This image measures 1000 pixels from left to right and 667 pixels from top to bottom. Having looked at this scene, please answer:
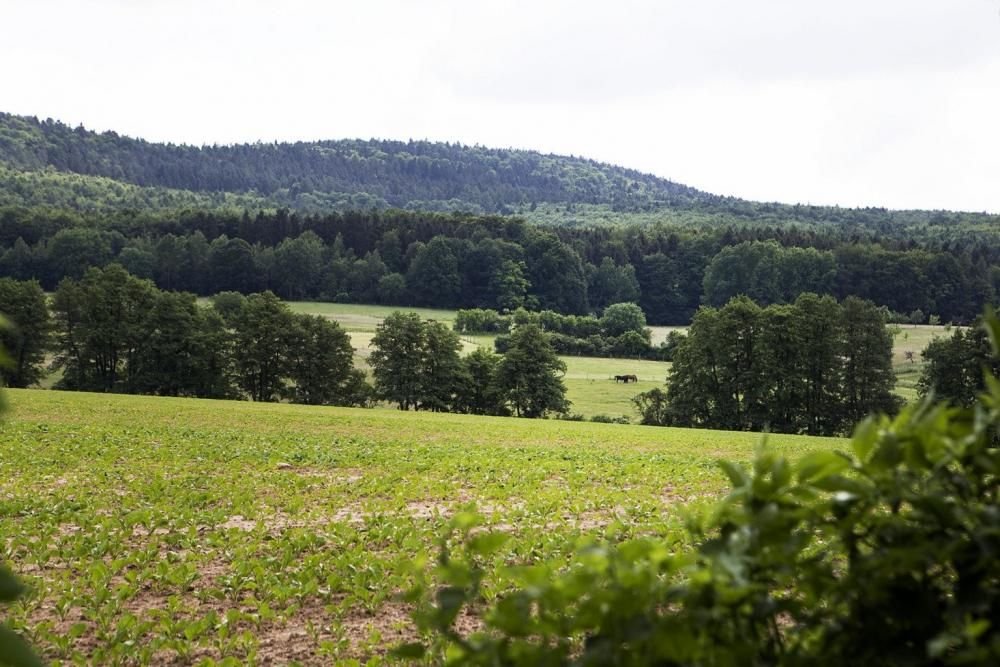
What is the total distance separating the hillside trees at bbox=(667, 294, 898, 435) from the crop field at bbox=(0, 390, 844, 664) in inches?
1507

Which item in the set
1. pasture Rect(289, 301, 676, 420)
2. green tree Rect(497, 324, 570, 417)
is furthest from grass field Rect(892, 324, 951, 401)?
green tree Rect(497, 324, 570, 417)

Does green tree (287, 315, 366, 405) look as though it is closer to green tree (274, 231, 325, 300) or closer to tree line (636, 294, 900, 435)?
tree line (636, 294, 900, 435)

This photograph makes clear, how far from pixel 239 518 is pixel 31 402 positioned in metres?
28.9

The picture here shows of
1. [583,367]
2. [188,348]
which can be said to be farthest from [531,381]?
[583,367]

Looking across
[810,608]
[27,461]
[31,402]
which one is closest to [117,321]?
[31,402]

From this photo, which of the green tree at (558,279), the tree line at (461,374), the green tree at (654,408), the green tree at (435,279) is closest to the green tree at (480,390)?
the tree line at (461,374)

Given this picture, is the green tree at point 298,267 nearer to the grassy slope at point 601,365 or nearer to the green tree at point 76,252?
the grassy slope at point 601,365

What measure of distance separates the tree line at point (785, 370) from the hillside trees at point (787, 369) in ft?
0.24

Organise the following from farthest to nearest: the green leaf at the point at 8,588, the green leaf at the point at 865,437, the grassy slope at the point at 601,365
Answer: the grassy slope at the point at 601,365, the green leaf at the point at 865,437, the green leaf at the point at 8,588

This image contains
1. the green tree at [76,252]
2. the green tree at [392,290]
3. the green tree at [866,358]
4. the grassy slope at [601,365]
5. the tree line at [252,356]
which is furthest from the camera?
the green tree at [392,290]

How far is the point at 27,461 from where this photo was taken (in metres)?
18.4

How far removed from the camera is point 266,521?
12633mm

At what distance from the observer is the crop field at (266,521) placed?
24.7ft

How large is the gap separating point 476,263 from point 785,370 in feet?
281
